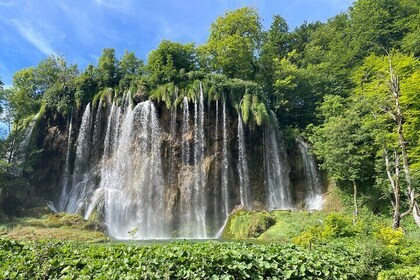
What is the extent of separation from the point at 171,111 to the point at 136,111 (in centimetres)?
303

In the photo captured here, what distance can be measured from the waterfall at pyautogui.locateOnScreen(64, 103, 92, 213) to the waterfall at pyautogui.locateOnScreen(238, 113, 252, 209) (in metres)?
12.8

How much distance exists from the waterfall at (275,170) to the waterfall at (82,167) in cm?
1537

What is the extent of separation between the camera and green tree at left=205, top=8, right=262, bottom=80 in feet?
118

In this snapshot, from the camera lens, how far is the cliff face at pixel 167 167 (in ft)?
86.3

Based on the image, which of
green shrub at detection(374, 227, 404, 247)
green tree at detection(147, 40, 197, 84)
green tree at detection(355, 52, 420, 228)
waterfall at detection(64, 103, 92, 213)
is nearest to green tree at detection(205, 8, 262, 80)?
green tree at detection(147, 40, 197, 84)

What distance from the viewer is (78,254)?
695cm

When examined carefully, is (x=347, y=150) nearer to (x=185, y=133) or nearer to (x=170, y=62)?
(x=185, y=133)

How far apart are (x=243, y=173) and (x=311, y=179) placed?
6.13 meters

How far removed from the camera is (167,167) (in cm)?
2788

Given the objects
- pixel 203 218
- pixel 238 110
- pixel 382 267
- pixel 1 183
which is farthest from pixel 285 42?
pixel 382 267

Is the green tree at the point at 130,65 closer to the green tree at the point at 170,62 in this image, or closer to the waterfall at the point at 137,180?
the green tree at the point at 170,62

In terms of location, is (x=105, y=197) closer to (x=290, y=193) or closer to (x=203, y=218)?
(x=203, y=218)

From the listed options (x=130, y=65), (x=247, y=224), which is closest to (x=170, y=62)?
(x=130, y=65)

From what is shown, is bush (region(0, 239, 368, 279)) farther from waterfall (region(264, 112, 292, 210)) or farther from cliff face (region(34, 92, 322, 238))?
waterfall (region(264, 112, 292, 210))
